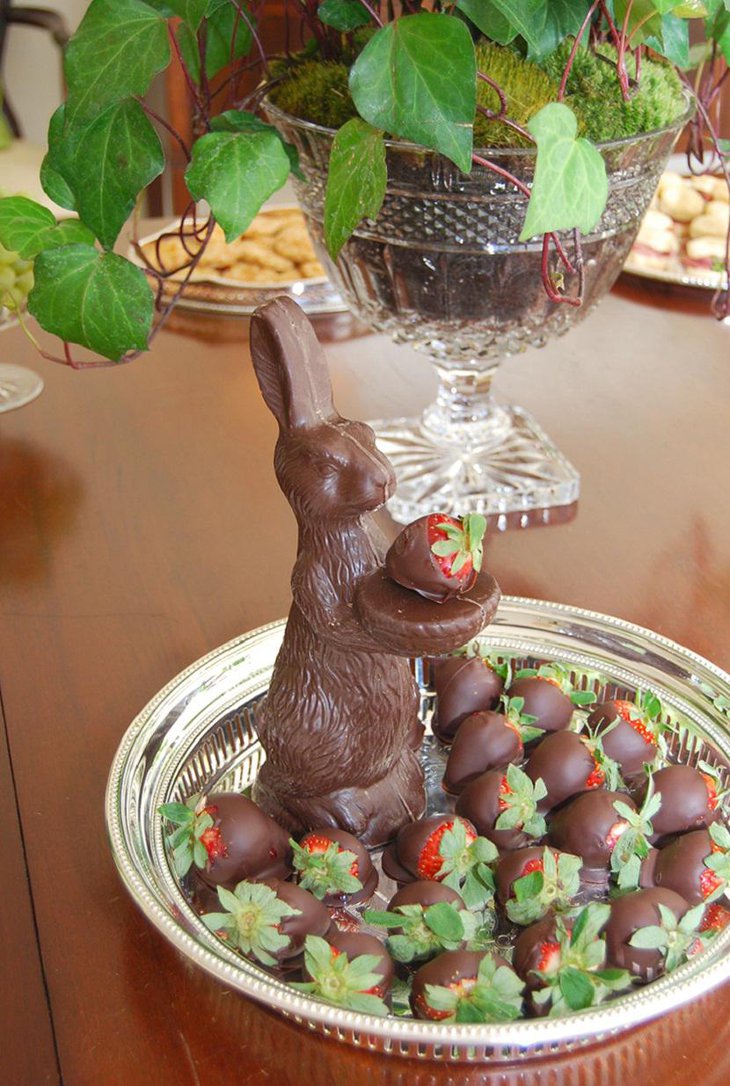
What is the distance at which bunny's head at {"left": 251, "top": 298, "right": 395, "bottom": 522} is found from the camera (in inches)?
17.8

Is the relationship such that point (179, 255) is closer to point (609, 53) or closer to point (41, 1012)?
point (609, 53)

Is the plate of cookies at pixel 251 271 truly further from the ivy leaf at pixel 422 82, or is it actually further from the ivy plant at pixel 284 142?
the ivy leaf at pixel 422 82

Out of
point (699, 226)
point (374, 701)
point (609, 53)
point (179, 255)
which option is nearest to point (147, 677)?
point (374, 701)

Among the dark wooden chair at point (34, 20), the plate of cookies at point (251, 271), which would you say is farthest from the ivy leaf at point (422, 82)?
the dark wooden chair at point (34, 20)

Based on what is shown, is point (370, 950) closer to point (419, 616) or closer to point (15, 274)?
point (419, 616)

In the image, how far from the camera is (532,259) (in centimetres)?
72

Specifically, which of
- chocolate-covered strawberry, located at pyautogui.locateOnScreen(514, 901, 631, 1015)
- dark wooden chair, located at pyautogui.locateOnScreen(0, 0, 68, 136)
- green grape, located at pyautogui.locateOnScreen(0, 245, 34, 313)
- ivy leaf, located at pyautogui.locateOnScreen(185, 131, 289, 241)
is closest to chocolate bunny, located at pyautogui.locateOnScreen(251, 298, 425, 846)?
chocolate-covered strawberry, located at pyautogui.locateOnScreen(514, 901, 631, 1015)

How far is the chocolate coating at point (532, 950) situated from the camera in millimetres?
426

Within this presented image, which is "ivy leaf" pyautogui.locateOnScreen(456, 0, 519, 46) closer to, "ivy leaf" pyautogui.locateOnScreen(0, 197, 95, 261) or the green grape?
"ivy leaf" pyautogui.locateOnScreen(0, 197, 95, 261)

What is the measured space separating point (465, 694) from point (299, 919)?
0.16 metres

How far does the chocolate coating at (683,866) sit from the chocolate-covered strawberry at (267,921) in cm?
13

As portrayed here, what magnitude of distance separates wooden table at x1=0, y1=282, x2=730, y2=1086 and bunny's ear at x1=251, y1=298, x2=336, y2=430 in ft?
0.70

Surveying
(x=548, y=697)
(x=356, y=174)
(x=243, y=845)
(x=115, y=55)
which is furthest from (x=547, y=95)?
(x=243, y=845)

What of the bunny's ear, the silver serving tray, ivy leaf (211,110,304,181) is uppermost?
ivy leaf (211,110,304,181)
